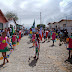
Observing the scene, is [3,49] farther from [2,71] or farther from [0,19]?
[0,19]

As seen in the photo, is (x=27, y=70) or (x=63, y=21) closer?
(x=27, y=70)

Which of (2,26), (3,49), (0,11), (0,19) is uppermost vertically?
(0,11)

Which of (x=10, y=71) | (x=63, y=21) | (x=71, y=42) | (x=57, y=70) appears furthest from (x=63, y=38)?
(x=63, y=21)

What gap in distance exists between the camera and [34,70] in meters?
4.57

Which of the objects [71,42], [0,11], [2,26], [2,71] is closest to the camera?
[2,71]

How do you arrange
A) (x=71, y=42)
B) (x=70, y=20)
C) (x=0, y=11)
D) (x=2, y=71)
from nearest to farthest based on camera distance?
(x=2, y=71), (x=71, y=42), (x=0, y=11), (x=70, y=20)

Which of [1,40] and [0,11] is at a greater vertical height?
[0,11]

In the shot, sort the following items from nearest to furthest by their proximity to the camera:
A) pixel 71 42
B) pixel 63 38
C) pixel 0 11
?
pixel 71 42
pixel 63 38
pixel 0 11

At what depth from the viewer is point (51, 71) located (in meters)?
4.47

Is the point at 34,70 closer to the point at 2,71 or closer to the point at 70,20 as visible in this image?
the point at 2,71

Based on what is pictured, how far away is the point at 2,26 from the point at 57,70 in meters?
17.4

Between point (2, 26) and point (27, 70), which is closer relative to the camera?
point (27, 70)

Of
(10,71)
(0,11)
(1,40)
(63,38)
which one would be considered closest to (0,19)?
(0,11)

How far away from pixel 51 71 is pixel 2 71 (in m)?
2.18
